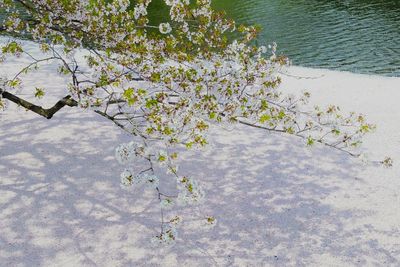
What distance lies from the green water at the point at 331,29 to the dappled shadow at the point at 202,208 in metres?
11.2

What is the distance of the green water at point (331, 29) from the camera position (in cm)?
2142

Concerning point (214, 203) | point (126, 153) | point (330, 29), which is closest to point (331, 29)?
point (330, 29)

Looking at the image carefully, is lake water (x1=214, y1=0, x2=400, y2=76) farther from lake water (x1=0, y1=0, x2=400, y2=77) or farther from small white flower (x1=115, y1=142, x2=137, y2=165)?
small white flower (x1=115, y1=142, x2=137, y2=165)

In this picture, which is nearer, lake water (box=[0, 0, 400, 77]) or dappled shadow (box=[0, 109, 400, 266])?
dappled shadow (box=[0, 109, 400, 266])

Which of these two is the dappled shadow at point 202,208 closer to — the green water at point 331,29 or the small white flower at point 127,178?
the small white flower at point 127,178

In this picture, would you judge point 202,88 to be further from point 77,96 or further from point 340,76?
point 340,76

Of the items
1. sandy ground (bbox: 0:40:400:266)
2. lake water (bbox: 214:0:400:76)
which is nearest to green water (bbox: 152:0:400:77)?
lake water (bbox: 214:0:400:76)

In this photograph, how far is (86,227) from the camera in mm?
8172

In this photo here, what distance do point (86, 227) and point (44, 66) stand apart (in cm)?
1130

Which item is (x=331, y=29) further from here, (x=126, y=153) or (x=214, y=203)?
(x=126, y=153)

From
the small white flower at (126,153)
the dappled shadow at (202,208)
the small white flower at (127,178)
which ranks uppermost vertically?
the small white flower at (126,153)

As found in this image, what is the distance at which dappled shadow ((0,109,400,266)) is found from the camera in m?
7.54

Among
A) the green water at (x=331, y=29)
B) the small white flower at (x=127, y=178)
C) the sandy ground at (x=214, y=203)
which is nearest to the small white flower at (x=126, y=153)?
the small white flower at (x=127, y=178)

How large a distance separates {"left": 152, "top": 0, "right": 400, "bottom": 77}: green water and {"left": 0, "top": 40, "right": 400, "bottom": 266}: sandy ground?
9.35 m
